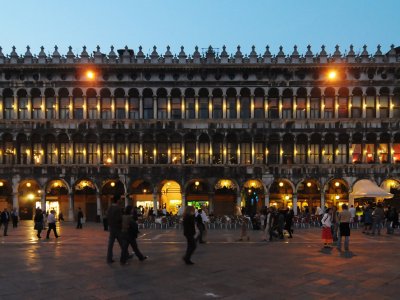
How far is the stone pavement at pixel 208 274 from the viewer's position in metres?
9.45

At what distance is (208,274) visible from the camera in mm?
11500

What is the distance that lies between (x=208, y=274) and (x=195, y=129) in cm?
2831

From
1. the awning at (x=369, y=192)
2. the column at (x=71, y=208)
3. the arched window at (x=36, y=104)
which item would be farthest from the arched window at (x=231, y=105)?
the arched window at (x=36, y=104)

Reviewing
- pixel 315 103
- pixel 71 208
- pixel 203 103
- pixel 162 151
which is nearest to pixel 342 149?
pixel 315 103

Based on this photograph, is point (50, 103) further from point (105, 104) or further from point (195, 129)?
point (195, 129)

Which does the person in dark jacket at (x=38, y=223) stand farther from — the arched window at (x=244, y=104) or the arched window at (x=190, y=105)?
A: the arched window at (x=244, y=104)

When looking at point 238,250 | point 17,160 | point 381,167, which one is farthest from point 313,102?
point 17,160

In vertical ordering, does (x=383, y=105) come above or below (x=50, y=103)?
below

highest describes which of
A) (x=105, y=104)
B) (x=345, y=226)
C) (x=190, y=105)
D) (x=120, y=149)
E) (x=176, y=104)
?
(x=105, y=104)

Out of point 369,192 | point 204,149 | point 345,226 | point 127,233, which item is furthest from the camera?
point 204,149

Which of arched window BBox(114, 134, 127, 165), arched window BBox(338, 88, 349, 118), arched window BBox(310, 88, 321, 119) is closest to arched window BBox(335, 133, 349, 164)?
arched window BBox(338, 88, 349, 118)

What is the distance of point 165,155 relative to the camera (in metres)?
39.9

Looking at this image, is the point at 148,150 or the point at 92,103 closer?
the point at 148,150

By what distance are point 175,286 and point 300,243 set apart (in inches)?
415
